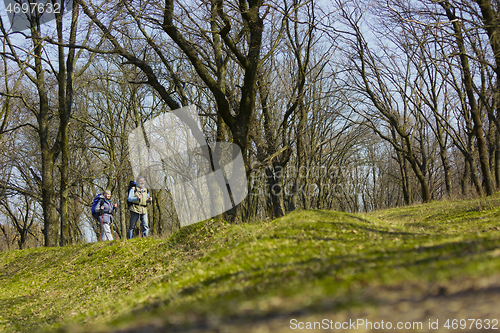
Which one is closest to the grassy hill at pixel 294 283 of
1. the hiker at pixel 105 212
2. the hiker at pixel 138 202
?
the hiker at pixel 138 202

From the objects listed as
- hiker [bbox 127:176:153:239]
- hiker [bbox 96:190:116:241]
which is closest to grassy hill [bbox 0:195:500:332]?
hiker [bbox 127:176:153:239]

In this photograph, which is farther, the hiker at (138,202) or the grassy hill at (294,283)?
the hiker at (138,202)

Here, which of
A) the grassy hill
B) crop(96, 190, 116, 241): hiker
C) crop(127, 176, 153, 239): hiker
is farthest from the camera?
crop(96, 190, 116, 241): hiker

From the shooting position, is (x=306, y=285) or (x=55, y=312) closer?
(x=306, y=285)

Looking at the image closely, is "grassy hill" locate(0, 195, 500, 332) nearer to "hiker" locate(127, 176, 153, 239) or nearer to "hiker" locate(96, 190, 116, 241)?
"hiker" locate(127, 176, 153, 239)

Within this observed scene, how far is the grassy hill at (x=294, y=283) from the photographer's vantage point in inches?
98.5

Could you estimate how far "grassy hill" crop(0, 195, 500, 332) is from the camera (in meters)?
2.50

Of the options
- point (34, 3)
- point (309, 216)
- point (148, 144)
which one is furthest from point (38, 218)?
point (309, 216)

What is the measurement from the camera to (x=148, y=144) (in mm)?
21266

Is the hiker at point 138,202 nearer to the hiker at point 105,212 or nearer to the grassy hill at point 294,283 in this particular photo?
the hiker at point 105,212

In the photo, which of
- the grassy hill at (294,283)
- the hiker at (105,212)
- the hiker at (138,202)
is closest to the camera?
the grassy hill at (294,283)

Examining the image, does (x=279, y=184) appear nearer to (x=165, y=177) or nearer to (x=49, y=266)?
(x=49, y=266)

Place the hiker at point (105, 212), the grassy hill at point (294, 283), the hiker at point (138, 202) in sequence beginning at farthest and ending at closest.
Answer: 1. the hiker at point (105, 212)
2. the hiker at point (138, 202)
3. the grassy hill at point (294, 283)

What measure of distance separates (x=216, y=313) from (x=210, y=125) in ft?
66.5
